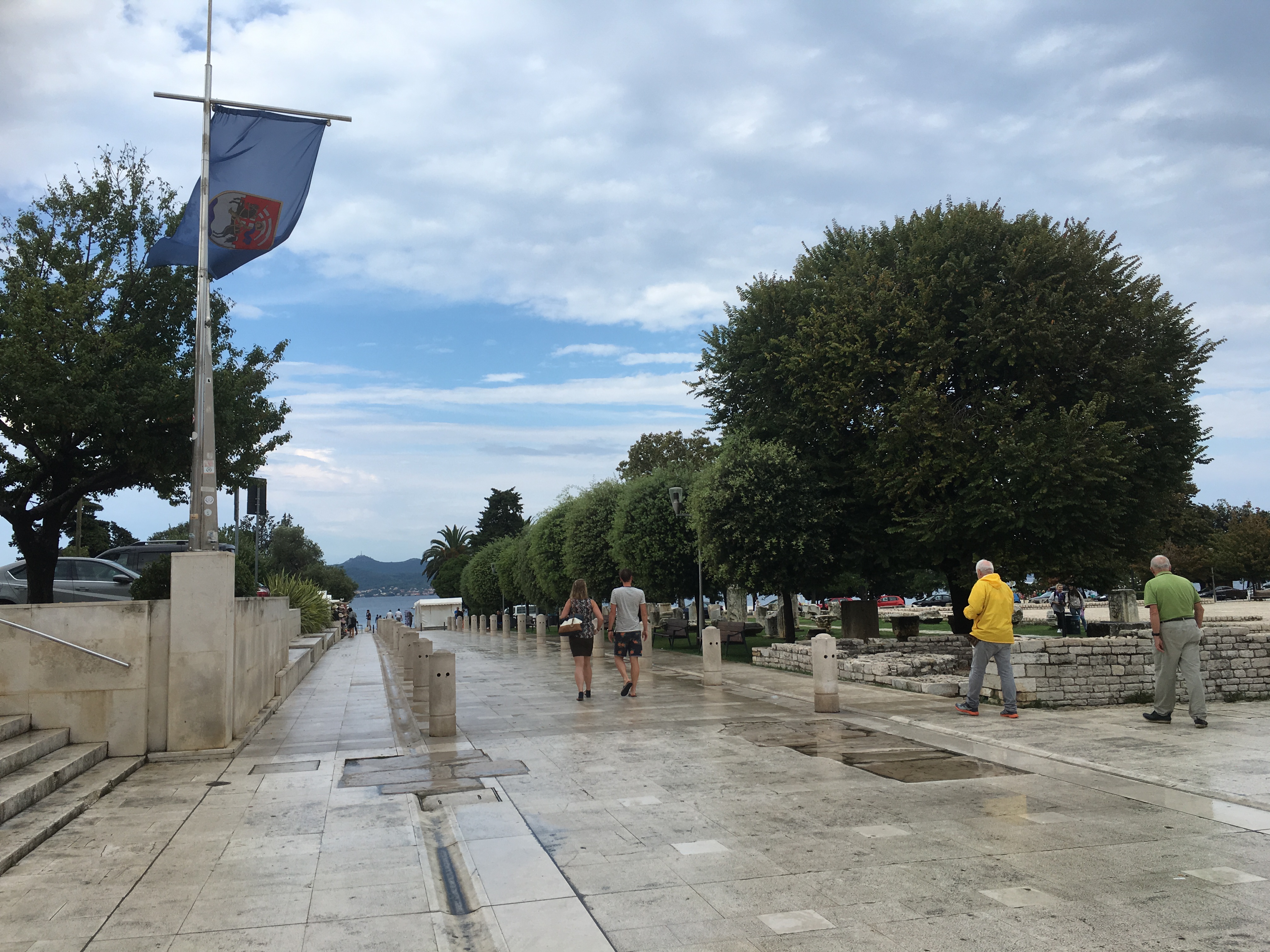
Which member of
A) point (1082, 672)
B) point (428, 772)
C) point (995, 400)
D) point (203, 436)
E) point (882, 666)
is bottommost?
point (882, 666)

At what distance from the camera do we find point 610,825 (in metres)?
6.23

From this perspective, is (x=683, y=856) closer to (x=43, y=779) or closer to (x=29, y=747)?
(x=43, y=779)

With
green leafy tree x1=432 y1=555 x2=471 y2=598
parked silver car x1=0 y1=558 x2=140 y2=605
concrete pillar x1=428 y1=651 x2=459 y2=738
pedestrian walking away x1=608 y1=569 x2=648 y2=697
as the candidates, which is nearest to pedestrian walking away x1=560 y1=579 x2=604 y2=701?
pedestrian walking away x1=608 y1=569 x2=648 y2=697

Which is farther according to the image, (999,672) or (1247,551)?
(1247,551)

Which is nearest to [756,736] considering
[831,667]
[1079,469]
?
[831,667]

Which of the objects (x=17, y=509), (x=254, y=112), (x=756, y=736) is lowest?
(x=756, y=736)

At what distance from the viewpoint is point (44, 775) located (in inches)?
277

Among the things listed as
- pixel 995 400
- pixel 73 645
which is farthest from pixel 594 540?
pixel 73 645

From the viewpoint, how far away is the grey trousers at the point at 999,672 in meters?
10.9

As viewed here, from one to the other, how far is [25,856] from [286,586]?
26.9m

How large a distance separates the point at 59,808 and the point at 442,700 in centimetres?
→ 414

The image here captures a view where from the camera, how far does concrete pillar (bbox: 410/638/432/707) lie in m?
13.4

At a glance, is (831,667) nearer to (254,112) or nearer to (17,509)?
(254,112)

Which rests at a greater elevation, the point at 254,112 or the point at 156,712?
the point at 254,112
